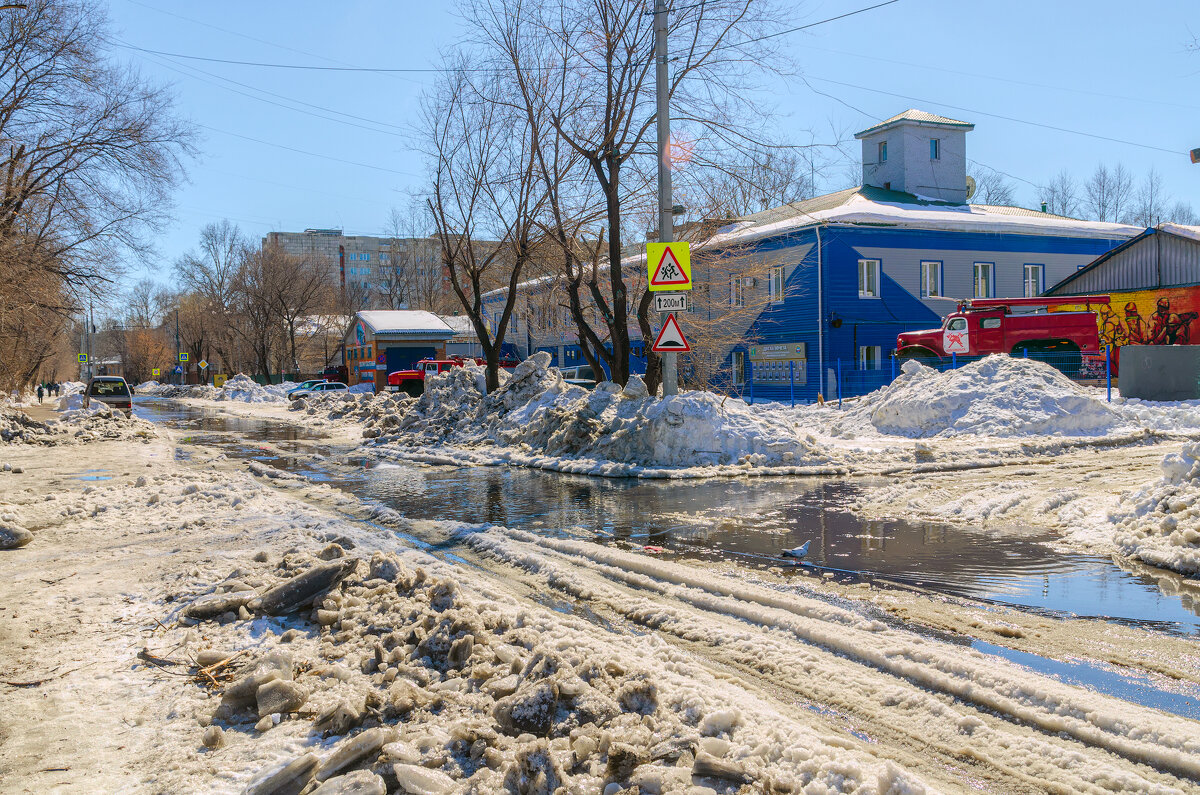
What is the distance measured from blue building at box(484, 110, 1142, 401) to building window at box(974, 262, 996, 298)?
0.04m

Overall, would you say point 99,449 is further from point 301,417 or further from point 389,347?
point 389,347

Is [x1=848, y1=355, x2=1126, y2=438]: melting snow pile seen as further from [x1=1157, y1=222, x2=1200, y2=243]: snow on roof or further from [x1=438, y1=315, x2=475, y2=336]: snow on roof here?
[x1=438, y1=315, x2=475, y2=336]: snow on roof

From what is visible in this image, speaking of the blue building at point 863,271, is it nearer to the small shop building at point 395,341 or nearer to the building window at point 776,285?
the building window at point 776,285

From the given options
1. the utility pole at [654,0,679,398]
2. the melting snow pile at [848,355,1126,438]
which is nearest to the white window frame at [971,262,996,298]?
the melting snow pile at [848,355,1126,438]

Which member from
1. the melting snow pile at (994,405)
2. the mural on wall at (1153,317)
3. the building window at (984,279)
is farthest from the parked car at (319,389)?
the mural on wall at (1153,317)

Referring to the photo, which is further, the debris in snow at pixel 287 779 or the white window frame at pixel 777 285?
the white window frame at pixel 777 285

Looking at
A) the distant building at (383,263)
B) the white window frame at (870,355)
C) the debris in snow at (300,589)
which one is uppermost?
the distant building at (383,263)

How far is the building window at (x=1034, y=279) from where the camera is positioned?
35.8m

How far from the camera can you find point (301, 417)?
3653 cm

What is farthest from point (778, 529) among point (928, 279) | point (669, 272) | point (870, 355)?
point (928, 279)

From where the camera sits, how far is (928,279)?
3347 centimetres

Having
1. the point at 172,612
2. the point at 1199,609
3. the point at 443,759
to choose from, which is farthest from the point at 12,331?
the point at 1199,609

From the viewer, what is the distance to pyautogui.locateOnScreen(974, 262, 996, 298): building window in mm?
34469

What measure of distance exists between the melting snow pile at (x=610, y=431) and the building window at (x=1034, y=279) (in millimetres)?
24916
